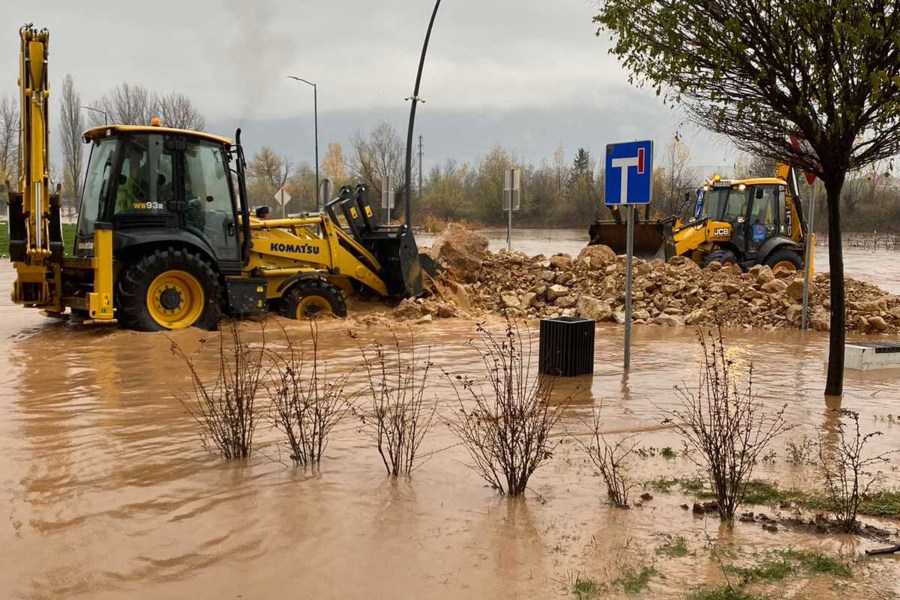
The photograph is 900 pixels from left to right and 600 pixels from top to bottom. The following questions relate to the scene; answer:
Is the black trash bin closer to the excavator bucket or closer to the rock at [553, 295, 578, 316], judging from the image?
the excavator bucket

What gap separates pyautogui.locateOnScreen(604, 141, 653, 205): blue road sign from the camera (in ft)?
29.8

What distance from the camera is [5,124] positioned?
195 feet

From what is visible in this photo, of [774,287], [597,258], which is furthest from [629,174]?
[597,258]

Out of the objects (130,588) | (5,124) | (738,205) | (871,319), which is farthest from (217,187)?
(5,124)

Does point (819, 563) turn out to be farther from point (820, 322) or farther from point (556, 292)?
point (556, 292)

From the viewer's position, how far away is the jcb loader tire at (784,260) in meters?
20.0

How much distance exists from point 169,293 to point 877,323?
453 inches

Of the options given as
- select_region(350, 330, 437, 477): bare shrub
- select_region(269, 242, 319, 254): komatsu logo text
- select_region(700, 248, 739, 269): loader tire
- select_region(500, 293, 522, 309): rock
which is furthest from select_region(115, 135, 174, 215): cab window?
select_region(700, 248, 739, 269): loader tire

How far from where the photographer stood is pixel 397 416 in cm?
557

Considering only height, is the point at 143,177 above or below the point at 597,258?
above

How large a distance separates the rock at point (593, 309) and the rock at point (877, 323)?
4.40m

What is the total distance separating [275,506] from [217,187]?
27.4 ft

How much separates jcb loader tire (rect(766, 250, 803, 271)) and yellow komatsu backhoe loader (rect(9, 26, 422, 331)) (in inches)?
473

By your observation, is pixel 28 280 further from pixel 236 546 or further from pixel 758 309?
pixel 758 309
